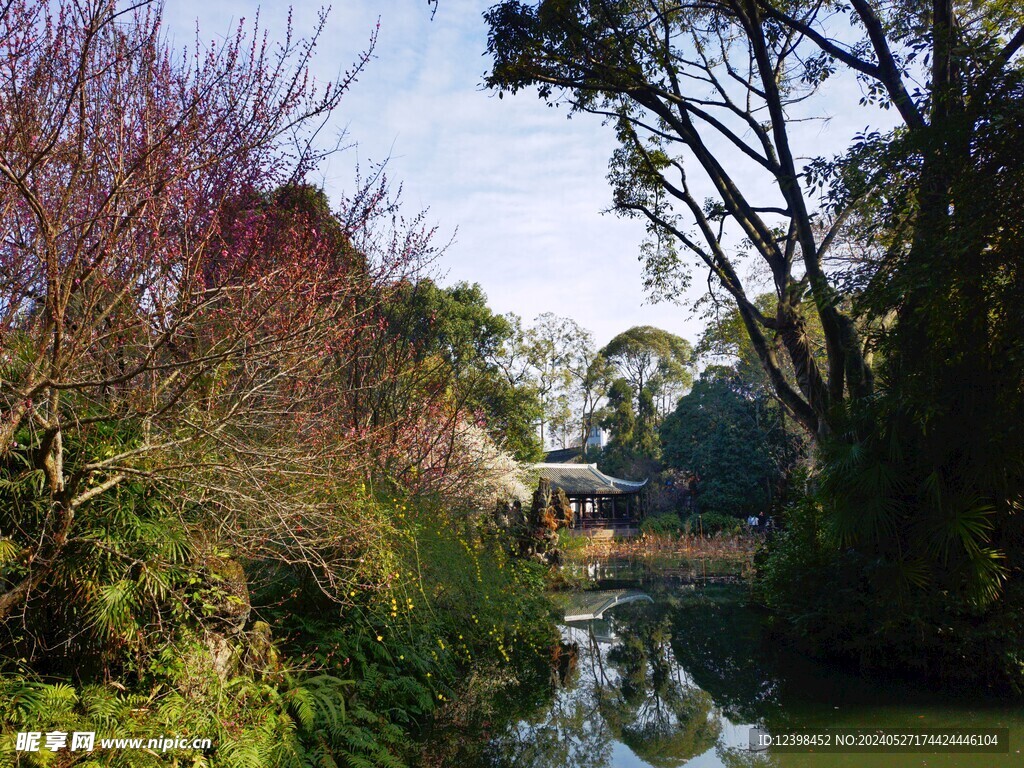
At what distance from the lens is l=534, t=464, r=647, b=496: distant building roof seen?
30.4m

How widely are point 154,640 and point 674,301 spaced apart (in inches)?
422

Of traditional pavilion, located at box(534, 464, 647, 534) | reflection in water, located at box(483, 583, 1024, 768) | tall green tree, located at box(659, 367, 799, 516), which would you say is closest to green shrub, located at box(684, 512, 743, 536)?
tall green tree, located at box(659, 367, 799, 516)

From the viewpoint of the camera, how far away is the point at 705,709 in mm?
6633

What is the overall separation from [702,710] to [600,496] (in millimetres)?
25802

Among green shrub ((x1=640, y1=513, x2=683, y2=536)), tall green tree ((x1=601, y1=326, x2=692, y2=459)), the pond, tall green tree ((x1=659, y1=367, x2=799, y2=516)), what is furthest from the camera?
tall green tree ((x1=601, y1=326, x2=692, y2=459))

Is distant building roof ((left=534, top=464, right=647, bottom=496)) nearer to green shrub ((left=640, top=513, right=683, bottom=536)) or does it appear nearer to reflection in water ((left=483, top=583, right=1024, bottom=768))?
green shrub ((left=640, top=513, right=683, bottom=536))

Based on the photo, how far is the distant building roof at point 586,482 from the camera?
99.8ft

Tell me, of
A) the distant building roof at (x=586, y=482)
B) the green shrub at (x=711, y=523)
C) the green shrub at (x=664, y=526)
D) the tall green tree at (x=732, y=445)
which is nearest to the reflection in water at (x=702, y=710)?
the green shrub at (x=711, y=523)

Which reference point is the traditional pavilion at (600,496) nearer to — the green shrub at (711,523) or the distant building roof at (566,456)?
the green shrub at (711,523)

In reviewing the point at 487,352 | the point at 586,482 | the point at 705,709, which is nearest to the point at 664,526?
the point at 586,482

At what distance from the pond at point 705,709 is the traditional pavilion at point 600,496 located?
20.0m

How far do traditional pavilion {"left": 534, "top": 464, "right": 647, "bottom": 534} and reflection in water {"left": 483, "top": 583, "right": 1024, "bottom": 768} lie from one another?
2012 cm

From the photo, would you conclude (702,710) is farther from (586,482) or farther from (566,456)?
(566,456)

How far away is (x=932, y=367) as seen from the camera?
6.30 metres
